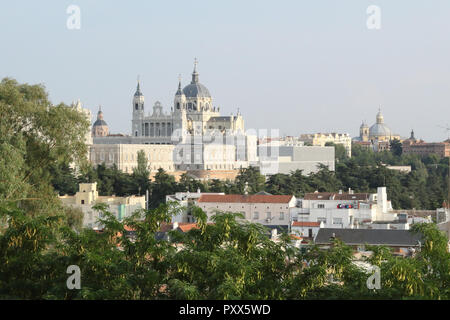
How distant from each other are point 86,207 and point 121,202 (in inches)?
106

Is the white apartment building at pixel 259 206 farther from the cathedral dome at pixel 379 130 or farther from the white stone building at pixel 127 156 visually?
the cathedral dome at pixel 379 130

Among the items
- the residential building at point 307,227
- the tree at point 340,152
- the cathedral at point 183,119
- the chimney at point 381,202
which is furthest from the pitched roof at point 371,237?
the tree at point 340,152

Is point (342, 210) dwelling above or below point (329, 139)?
below

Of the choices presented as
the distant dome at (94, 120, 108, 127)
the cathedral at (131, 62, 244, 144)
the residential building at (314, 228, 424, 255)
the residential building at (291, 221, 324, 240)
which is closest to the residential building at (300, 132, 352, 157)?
the cathedral at (131, 62, 244, 144)

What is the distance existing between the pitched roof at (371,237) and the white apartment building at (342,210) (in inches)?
248

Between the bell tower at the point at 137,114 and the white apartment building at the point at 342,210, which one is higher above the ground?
the bell tower at the point at 137,114

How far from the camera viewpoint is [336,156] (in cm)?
10888

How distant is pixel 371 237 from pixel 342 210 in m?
8.40

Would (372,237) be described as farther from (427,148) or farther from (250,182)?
(427,148)

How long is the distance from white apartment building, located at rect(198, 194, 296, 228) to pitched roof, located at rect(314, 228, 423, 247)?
904 cm

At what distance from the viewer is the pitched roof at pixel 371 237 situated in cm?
2550

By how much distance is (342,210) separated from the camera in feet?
114

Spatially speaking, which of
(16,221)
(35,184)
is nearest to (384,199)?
(35,184)

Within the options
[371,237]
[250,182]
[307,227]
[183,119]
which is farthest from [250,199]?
[183,119]
